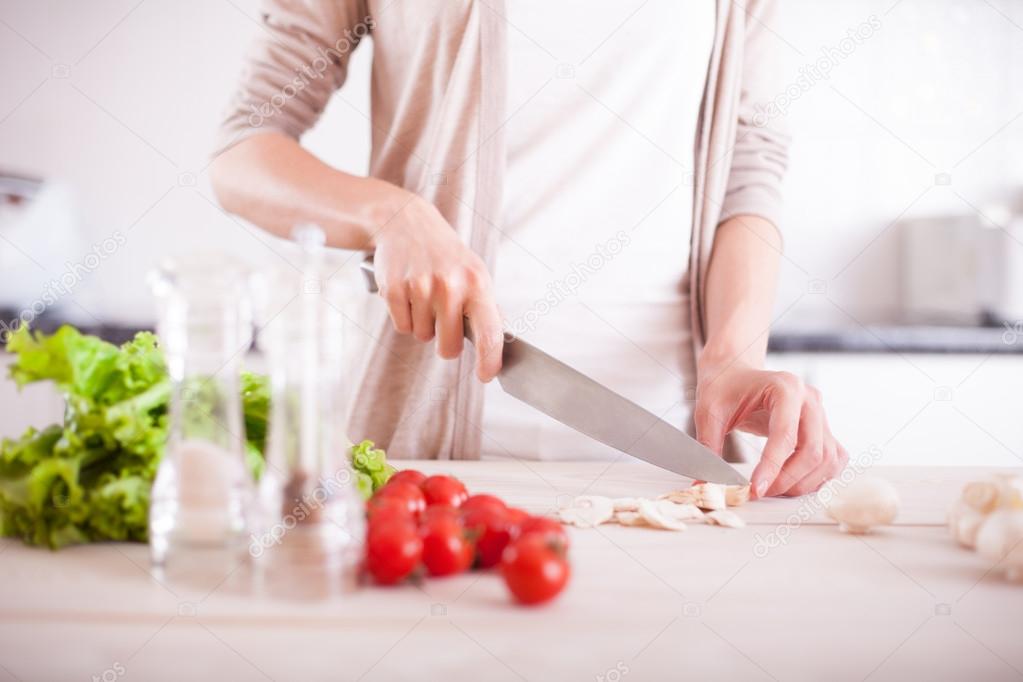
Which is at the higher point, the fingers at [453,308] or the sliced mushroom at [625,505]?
the fingers at [453,308]

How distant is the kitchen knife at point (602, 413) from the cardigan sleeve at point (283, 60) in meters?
0.47

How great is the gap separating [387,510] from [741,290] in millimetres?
659

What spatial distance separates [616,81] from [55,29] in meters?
1.80

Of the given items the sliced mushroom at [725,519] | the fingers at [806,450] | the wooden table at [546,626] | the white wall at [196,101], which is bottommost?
the wooden table at [546,626]

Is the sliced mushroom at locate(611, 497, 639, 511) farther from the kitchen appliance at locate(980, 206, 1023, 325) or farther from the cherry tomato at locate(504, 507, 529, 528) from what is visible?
the kitchen appliance at locate(980, 206, 1023, 325)

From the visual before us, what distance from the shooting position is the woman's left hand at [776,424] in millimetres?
886

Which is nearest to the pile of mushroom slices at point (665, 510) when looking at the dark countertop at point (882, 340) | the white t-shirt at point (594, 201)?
the white t-shirt at point (594, 201)

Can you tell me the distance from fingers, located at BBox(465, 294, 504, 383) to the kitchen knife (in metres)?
0.02

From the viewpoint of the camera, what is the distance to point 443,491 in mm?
751

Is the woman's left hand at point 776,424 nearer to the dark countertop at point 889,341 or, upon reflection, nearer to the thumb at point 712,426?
the thumb at point 712,426

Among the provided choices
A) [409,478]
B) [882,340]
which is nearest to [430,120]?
[409,478]

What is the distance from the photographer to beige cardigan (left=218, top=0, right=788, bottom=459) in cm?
113

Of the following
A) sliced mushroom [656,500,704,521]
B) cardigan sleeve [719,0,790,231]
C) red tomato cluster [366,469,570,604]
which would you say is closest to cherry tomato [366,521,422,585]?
red tomato cluster [366,469,570,604]

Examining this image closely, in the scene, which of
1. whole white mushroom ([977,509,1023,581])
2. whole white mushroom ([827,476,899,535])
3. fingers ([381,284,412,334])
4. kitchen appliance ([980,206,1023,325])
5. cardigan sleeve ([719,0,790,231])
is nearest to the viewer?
whole white mushroom ([977,509,1023,581])
